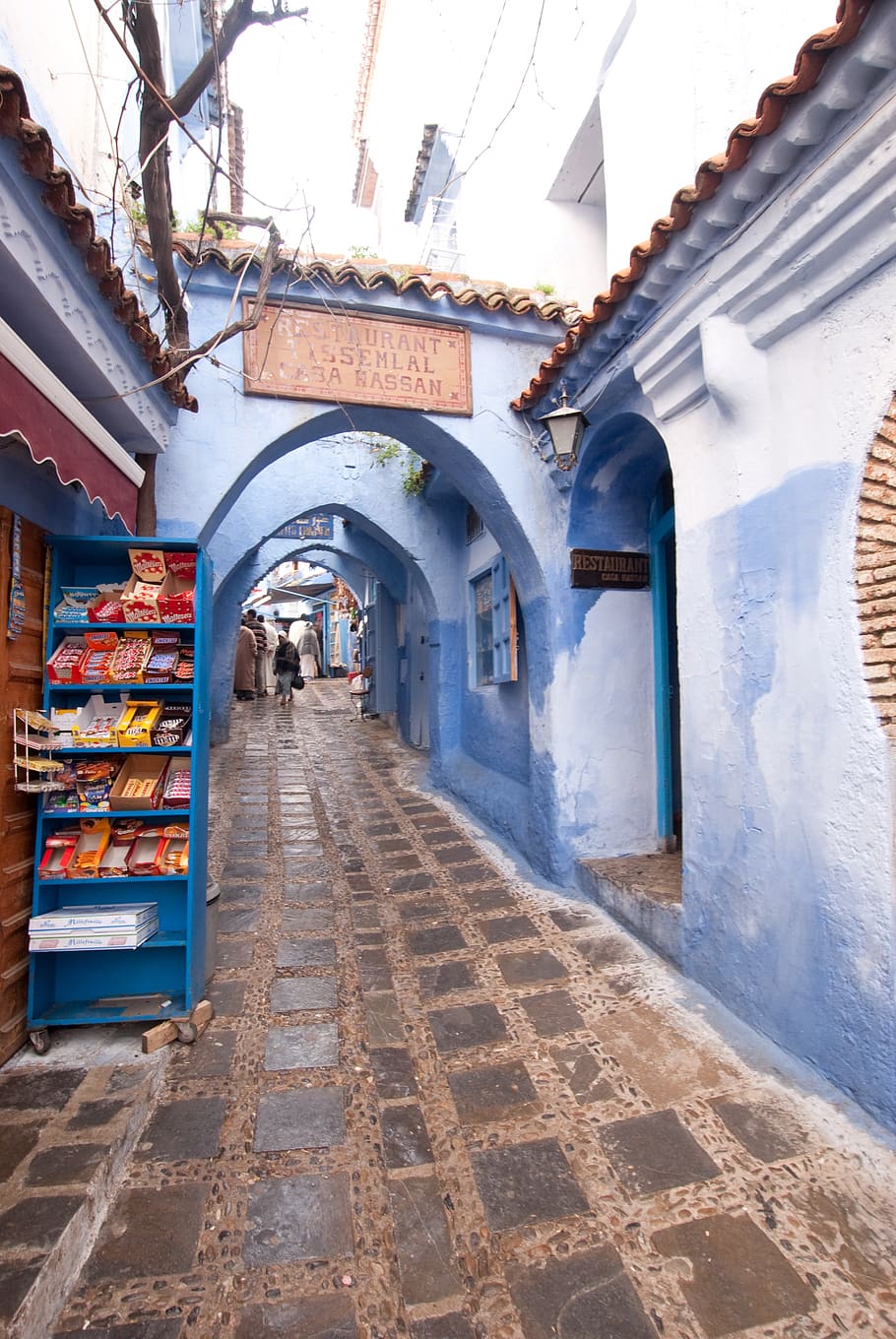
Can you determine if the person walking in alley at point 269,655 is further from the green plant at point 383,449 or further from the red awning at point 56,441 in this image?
the red awning at point 56,441

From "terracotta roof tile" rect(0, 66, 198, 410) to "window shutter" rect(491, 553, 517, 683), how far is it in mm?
3087

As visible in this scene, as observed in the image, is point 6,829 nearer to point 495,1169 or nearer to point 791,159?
point 495,1169

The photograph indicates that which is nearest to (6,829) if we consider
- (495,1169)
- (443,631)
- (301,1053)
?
(301,1053)

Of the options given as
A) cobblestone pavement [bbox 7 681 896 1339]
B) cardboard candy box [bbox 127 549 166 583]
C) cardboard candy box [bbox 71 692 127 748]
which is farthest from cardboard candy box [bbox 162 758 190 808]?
cobblestone pavement [bbox 7 681 896 1339]

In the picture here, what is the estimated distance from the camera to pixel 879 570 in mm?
2332

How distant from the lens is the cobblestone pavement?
173 cm

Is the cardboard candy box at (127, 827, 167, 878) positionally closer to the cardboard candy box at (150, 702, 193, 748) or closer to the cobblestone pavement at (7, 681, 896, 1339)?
the cardboard candy box at (150, 702, 193, 748)

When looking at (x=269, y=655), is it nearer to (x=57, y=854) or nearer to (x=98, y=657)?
(x=98, y=657)

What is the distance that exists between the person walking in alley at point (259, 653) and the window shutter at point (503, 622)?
10.5 meters

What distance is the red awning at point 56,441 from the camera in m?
2.08

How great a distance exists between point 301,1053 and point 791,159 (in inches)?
155

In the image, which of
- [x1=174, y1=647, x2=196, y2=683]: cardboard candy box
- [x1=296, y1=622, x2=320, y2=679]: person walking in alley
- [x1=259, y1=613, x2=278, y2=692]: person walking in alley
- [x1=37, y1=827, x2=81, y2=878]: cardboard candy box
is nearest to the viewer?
[x1=37, y1=827, x2=81, y2=878]: cardboard candy box

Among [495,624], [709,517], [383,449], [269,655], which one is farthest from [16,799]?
[269,655]

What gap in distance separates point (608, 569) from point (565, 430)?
1.08 m
